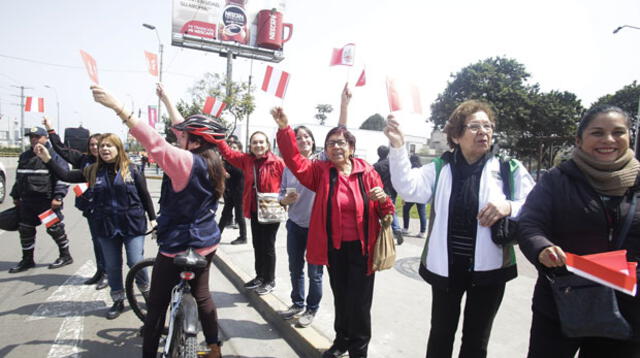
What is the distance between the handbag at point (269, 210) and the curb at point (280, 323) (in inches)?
35.8

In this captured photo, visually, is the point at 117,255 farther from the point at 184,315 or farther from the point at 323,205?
the point at 323,205

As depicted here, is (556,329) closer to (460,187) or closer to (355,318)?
(460,187)

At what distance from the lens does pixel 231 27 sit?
26.9 metres

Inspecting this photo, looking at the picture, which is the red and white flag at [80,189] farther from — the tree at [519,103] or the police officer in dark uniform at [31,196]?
the tree at [519,103]

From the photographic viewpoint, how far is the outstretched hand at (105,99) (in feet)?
6.34

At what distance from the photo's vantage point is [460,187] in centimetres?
212

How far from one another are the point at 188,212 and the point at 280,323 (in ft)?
5.82

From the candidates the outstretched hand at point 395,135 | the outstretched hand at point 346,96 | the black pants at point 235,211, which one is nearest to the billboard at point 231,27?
the black pants at point 235,211

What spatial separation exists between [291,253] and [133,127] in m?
2.02

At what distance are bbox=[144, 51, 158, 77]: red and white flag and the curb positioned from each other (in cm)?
268

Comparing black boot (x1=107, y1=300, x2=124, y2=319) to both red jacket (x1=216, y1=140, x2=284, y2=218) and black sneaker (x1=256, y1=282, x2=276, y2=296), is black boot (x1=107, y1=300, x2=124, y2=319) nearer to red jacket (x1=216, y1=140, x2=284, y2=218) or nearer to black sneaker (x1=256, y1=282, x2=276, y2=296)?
black sneaker (x1=256, y1=282, x2=276, y2=296)

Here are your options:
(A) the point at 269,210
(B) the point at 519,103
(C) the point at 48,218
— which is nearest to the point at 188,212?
(A) the point at 269,210

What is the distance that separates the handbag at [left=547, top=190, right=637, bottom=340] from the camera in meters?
1.56

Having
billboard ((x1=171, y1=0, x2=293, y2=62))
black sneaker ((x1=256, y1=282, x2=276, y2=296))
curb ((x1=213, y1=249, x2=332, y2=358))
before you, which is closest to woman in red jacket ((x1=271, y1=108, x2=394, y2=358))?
curb ((x1=213, y1=249, x2=332, y2=358))
